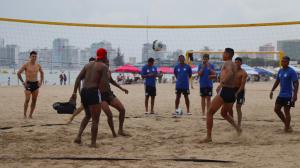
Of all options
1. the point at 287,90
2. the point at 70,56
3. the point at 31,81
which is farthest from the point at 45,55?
the point at 287,90

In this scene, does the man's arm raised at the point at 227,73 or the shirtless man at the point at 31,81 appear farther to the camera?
the shirtless man at the point at 31,81

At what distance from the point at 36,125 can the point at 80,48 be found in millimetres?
5529

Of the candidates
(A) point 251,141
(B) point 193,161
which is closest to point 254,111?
(A) point 251,141

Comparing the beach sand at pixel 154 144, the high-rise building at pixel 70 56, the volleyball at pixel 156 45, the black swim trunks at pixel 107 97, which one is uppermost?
the volleyball at pixel 156 45

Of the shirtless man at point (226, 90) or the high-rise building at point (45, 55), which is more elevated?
the high-rise building at point (45, 55)

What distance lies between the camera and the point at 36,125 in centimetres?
786

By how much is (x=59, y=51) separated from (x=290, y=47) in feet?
26.1

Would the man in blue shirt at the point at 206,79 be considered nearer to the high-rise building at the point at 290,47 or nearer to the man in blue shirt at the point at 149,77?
the man in blue shirt at the point at 149,77

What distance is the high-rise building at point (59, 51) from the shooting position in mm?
12784

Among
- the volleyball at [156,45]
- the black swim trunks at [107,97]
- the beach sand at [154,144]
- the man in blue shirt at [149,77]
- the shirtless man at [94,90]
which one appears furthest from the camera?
the volleyball at [156,45]

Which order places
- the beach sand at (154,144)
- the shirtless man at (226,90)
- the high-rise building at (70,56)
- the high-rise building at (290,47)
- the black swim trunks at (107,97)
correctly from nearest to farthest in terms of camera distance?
the beach sand at (154,144)
the shirtless man at (226,90)
the black swim trunks at (107,97)
the high-rise building at (70,56)
the high-rise building at (290,47)

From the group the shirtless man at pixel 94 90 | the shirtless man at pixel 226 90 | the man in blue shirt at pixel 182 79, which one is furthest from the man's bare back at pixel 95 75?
the man in blue shirt at pixel 182 79

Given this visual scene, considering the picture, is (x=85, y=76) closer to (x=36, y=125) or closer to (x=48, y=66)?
(x=36, y=125)

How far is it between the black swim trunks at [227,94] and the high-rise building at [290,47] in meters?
8.90
